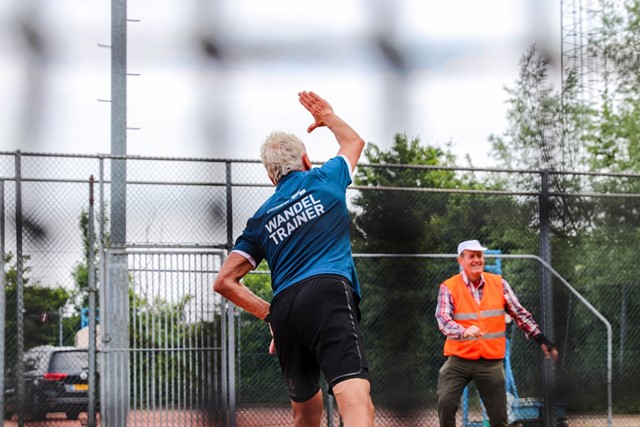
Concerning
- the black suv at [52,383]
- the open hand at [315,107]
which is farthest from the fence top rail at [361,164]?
the black suv at [52,383]

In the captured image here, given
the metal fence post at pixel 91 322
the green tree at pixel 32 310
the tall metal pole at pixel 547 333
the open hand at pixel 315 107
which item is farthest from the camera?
the metal fence post at pixel 91 322

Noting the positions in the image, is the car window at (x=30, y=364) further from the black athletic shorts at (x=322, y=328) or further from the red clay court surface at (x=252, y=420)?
the black athletic shorts at (x=322, y=328)

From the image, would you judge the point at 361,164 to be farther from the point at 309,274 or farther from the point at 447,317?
the point at 309,274

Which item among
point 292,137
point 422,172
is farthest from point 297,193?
point 422,172

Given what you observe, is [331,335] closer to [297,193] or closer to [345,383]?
[345,383]

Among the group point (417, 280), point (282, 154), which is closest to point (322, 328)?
point (282, 154)

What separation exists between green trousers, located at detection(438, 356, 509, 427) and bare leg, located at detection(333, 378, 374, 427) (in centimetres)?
184

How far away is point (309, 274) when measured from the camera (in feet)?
6.80

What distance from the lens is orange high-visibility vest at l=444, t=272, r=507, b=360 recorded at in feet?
12.3

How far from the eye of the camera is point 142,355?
4098mm

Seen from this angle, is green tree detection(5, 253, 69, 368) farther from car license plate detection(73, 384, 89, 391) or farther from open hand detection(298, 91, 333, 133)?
open hand detection(298, 91, 333, 133)

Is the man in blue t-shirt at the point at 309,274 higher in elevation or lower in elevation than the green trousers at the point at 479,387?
higher

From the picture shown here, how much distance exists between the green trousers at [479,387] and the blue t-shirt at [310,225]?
5.74ft

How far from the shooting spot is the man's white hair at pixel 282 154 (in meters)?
2.08
